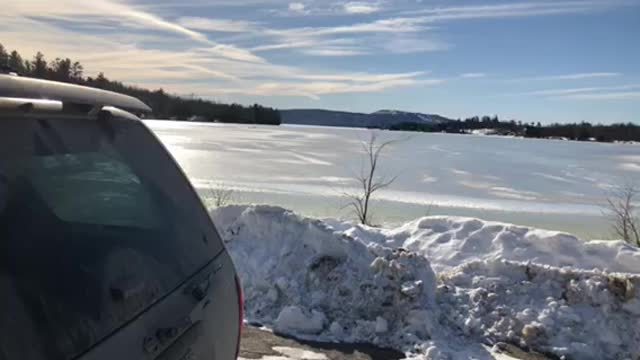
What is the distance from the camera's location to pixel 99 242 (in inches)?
69.7

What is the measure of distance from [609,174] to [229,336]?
43892 mm

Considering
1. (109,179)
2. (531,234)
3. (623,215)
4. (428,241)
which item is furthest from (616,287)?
(623,215)

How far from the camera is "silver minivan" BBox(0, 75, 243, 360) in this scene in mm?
1458

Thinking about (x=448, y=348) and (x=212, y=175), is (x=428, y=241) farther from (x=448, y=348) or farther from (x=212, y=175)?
(x=212, y=175)

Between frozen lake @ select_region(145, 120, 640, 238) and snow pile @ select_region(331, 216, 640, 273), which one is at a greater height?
snow pile @ select_region(331, 216, 640, 273)

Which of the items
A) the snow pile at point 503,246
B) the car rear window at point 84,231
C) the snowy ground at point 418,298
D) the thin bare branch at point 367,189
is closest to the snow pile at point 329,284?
the snowy ground at point 418,298

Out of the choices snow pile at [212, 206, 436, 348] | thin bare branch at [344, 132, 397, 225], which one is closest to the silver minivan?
→ snow pile at [212, 206, 436, 348]

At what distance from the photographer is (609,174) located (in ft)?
139

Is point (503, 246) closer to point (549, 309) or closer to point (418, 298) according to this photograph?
point (549, 309)

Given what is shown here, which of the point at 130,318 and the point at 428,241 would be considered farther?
the point at 428,241

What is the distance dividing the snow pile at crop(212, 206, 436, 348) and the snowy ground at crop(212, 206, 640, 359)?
0.4 inches

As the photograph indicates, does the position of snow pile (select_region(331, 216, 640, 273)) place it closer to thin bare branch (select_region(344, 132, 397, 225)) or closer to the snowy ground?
the snowy ground

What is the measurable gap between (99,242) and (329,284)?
200 inches

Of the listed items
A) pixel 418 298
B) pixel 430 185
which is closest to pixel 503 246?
pixel 418 298
